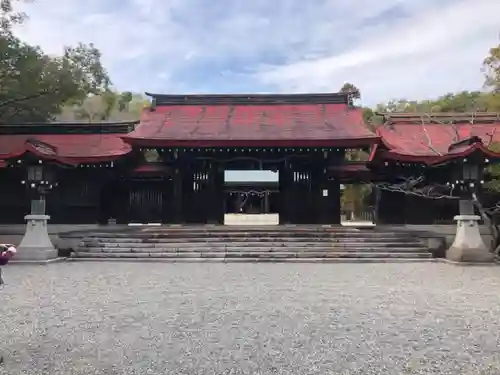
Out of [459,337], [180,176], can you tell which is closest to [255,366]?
[459,337]

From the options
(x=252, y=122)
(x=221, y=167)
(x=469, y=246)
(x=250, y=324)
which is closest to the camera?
(x=250, y=324)

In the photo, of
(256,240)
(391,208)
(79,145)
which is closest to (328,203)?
(391,208)

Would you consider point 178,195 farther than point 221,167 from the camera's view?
No

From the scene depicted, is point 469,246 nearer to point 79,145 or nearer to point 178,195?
point 178,195

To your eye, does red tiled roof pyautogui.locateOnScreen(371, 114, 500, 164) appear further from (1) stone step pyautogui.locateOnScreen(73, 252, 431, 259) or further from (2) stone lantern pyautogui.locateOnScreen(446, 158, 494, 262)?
(1) stone step pyautogui.locateOnScreen(73, 252, 431, 259)

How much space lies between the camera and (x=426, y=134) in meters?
17.6

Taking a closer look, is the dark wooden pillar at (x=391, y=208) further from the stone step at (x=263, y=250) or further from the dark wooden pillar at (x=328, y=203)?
the stone step at (x=263, y=250)

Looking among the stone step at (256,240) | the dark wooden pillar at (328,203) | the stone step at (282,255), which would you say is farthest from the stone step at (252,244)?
the dark wooden pillar at (328,203)

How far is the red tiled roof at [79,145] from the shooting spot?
16.4 metres

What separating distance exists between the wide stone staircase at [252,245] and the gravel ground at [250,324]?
2.79 metres

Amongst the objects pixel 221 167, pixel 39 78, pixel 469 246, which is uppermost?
pixel 39 78

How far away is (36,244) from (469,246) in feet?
39.1

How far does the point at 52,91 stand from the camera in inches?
763

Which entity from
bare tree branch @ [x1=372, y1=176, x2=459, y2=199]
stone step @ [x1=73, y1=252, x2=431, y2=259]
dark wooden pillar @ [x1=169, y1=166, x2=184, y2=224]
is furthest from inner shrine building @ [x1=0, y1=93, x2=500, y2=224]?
stone step @ [x1=73, y1=252, x2=431, y2=259]
